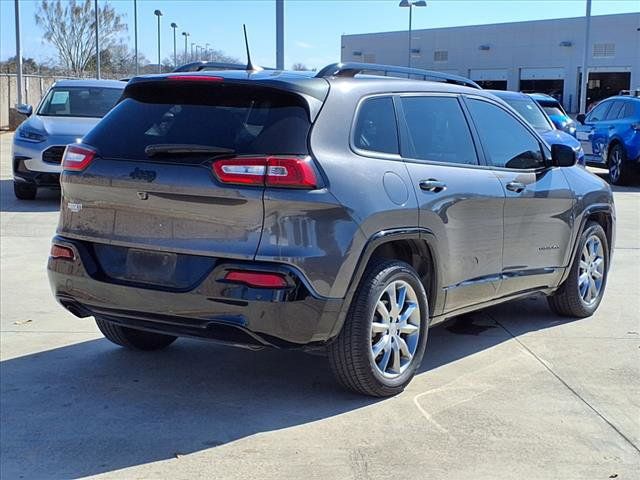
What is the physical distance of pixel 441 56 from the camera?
66312 mm

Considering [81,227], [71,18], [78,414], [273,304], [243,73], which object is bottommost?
[78,414]

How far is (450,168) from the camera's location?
5.19 metres

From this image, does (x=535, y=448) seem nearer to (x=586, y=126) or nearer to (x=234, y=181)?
(x=234, y=181)

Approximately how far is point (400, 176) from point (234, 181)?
1034 mm

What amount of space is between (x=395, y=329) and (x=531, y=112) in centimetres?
1021

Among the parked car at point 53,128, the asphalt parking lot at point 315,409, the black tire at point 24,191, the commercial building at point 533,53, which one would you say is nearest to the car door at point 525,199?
the asphalt parking lot at point 315,409

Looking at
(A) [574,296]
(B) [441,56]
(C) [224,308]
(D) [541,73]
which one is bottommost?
(A) [574,296]

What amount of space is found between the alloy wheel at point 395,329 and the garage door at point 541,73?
184ft

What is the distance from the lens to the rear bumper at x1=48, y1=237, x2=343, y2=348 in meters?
4.17

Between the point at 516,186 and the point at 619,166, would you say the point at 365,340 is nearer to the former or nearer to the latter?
the point at 516,186

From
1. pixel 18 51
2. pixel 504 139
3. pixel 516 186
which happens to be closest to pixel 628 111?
pixel 504 139

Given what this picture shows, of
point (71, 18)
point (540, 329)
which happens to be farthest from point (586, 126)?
point (71, 18)

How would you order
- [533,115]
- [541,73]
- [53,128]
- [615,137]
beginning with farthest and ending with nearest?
1. [541,73]
2. [615,137]
3. [533,115]
4. [53,128]

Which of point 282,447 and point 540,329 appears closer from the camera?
point 282,447
